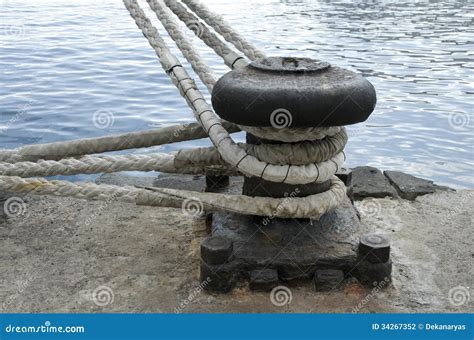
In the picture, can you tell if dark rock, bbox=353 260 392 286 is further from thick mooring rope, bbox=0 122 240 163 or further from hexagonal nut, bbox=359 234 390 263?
thick mooring rope, bbox=0 122 240 163

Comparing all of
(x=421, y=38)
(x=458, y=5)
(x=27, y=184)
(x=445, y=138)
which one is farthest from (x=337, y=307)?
(x=458, y=5)

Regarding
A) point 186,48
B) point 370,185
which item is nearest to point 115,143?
point 186,48

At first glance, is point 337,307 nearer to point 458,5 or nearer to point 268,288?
point 268,288

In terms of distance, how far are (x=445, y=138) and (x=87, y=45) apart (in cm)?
963

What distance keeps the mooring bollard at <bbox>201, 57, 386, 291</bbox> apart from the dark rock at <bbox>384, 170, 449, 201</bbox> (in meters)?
1.34

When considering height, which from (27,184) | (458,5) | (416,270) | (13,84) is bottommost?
(458,5)

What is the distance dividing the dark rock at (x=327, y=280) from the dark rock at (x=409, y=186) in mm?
1599

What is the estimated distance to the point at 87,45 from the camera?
48.1 ft

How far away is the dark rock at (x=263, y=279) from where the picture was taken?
9.30ft

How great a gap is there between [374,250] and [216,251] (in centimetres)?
74

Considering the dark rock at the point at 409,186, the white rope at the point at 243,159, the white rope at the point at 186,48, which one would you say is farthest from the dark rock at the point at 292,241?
the dark rock at the point at 409,186

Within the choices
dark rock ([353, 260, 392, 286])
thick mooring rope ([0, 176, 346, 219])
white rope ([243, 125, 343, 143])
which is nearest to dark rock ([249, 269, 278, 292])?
thick mooring rope ([0, 176, 346, 219])

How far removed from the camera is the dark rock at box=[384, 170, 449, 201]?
4321mm

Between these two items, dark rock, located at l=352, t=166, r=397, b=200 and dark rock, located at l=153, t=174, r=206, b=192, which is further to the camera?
dark rock, located at l=153, t=174, r=206, b=192
